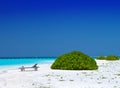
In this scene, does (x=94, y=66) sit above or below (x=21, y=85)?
above

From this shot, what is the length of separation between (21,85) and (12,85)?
49 cm

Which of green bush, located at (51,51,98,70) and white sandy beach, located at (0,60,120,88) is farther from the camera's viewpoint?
green bush, located at (51,51,98,70)

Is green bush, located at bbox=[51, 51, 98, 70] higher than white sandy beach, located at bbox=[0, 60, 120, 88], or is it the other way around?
green bush, located at bbox=[51, 51, 98, 70]

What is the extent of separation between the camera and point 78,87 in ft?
59.3

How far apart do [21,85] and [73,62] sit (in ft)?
44.8

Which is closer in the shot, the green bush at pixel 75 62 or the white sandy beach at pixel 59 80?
the white sandy beach at pixel 59 80

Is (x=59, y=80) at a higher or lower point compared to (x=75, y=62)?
lower

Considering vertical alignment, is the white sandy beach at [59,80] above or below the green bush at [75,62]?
below

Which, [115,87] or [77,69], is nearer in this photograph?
[115,87]

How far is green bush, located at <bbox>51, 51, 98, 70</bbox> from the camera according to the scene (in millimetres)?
31781

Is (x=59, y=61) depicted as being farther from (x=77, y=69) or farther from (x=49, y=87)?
(x=49, y=87)

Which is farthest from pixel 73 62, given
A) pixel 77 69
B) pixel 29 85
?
pixel 29 85

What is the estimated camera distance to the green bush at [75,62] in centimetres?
3178

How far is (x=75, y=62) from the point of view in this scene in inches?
1257
